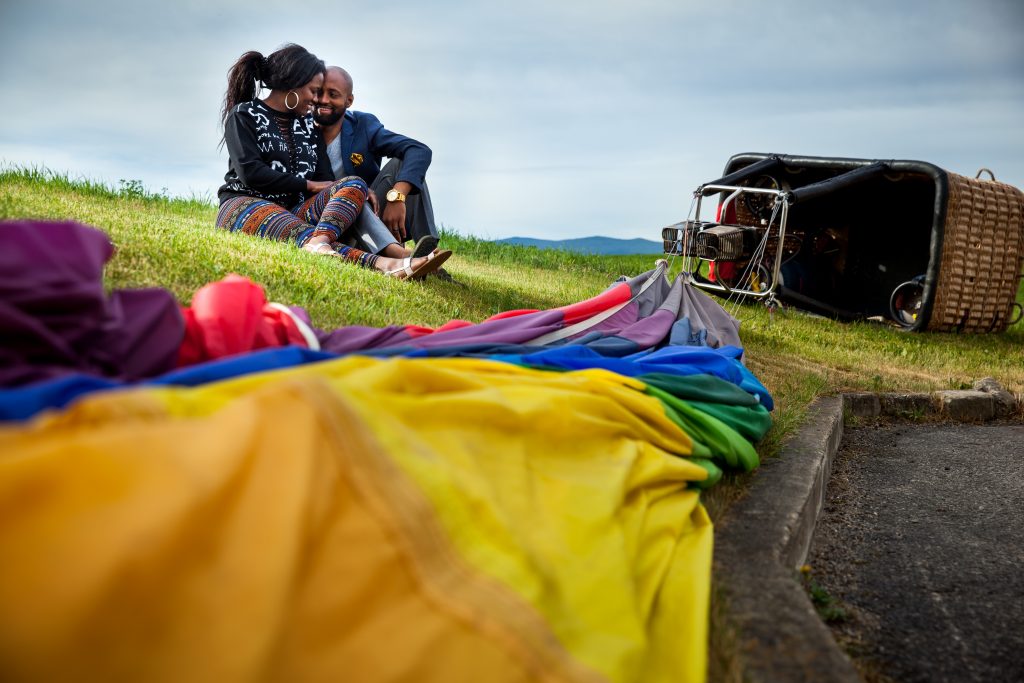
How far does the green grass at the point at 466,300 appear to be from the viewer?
13.2ft

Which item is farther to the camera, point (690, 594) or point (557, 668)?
point (690, 594)

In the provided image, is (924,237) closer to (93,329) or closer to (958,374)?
(958,374)

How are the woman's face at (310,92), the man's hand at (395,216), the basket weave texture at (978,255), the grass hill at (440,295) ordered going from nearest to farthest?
the grass hill at (440,295), the woman's face at (310,92), the man's hand at (395,216), the basket weave texture at (978,255)

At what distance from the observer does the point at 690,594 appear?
180 cm

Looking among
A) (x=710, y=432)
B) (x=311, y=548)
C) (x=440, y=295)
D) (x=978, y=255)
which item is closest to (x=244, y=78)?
(x=440, y=295)

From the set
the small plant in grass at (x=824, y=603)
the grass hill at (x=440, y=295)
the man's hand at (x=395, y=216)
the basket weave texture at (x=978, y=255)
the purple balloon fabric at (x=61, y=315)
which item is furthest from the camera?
the basket weave texture at (x=978, y=255)

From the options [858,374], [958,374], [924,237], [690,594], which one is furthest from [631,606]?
[924,237]

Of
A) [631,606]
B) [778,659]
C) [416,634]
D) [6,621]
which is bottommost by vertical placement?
[778,659]

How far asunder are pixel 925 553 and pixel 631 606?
1647 millimetres

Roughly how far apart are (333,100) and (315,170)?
0.48 meters

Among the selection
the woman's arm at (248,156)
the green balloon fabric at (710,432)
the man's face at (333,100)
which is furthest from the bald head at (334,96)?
the green balloon fabric at (710,432)

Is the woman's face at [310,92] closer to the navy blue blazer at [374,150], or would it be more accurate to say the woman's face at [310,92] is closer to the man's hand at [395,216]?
the navy blue blazer at [374,150]

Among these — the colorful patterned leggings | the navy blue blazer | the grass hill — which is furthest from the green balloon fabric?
the navy blue blazer

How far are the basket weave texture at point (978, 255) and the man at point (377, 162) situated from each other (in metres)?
4.15
